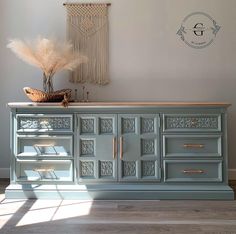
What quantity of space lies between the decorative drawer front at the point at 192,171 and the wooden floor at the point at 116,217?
22 centimetres

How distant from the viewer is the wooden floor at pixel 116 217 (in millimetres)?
A: 2141

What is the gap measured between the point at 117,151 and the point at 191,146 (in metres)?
0.70

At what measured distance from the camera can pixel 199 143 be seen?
2.81 metres

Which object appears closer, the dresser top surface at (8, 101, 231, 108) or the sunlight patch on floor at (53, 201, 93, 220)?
the sunlight patch on floor at (53, 201, 93, 220)

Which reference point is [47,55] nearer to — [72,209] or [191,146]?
[72,209]

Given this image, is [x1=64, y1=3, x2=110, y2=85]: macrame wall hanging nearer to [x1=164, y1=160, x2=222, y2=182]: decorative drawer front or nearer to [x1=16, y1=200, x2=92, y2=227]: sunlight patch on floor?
[x1=164, y1=160, x2=222, y2=182]: decorative drawer front

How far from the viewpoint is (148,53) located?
3.45 metres

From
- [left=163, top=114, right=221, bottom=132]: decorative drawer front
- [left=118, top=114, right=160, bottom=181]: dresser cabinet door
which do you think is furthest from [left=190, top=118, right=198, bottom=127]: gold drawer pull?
[left=118, top=114, right=160, bottom=181]: dresser cabinet door

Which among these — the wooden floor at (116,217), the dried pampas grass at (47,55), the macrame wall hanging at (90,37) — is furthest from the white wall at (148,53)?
the wooden floor at (116,217)

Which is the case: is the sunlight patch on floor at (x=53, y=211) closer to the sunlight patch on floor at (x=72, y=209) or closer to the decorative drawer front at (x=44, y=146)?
the sunlight patch on floor at (x=72, y=209)

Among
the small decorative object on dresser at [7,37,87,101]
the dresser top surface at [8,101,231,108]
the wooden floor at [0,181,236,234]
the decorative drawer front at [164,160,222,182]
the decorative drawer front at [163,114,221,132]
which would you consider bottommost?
the wooden floor at [0,181,236,234]

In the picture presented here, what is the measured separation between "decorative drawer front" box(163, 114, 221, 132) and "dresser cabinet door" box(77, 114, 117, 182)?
512mm

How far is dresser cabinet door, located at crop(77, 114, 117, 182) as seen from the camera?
2.82 metres

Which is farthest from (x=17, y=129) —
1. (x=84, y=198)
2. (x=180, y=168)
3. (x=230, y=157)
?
(x=230, y=157)
